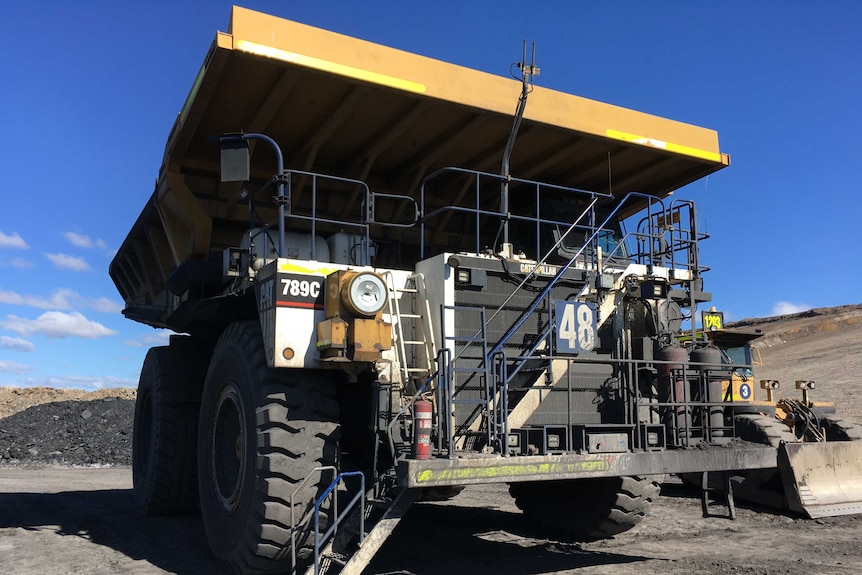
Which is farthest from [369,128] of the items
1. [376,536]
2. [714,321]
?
[714,321]

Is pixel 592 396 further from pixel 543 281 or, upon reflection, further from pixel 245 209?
pixel 245 209

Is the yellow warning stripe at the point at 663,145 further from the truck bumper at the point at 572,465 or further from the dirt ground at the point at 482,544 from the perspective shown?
the dirt ground at the point at 482,544

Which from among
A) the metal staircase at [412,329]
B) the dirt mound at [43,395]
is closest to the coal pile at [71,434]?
the dirt mound at [43,395]

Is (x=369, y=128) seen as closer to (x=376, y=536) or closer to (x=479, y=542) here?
(x=376, y=536)

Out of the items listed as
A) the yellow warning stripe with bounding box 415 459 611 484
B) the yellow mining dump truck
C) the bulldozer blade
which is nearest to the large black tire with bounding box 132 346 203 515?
the yellow mining dump truck

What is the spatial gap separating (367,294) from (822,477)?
6928 millimetres

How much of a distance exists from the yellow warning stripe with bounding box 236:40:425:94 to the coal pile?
1582 centimetres

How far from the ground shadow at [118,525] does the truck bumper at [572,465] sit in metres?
2.54

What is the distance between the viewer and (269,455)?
17.8 feet

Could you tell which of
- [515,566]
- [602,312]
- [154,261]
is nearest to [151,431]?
[154,261]

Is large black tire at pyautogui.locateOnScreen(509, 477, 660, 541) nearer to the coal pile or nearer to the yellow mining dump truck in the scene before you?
the yellow mining dump truck

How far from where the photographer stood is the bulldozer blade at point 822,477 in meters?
9.06

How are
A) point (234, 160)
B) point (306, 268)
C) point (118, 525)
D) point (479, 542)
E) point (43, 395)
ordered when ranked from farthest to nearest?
1. point (43, 395)
2. point (118, 525)
3. point (479, 542)
4. point (234, 160)
5. point (306, 268)

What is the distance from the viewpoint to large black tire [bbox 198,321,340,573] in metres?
5.43
